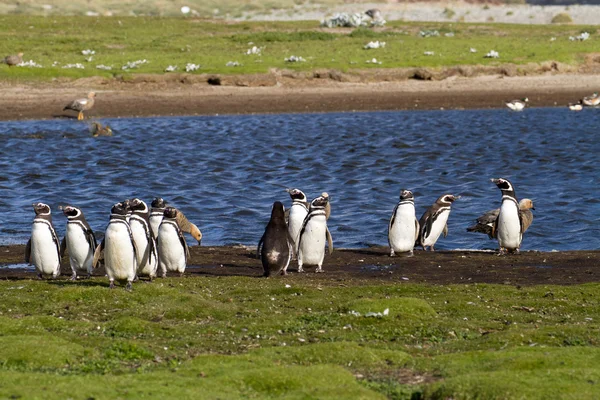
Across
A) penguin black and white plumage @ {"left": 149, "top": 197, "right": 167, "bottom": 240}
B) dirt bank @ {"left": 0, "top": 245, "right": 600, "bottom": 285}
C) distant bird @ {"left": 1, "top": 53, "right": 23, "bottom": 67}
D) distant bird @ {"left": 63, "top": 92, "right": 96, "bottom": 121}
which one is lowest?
dirt bank @ {"left": 0, "top": 245, "right": 600, "bottom": 285}

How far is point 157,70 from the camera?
43.6 metres

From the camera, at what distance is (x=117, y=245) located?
15125 mm

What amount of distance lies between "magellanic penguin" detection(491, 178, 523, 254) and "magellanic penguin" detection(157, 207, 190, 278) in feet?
19.5

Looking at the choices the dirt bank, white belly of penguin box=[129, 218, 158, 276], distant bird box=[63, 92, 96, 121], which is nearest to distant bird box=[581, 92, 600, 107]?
distant bird box=[63, 92, 96, 121]

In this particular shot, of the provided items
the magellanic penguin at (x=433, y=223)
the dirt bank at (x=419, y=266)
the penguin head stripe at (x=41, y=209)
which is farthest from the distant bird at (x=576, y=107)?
the penguin head stripe at (x=41, y=209)

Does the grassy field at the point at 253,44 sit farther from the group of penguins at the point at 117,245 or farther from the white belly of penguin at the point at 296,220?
the group of penguins at the point at 117,245

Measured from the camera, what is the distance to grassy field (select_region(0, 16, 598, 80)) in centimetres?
4531

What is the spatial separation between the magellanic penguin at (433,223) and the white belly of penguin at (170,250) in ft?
17.8

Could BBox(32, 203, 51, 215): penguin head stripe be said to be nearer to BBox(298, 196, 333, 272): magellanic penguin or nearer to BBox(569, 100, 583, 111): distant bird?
BBox(298, 196, 333, 272): magellanic penguin

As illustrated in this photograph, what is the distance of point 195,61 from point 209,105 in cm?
529

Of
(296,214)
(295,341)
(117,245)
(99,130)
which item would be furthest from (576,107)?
(295,341)

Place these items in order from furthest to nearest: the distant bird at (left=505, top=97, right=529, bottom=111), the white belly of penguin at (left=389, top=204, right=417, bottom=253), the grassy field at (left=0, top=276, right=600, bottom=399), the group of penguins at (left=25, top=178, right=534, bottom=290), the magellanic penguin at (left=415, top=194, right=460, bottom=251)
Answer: the distant bird at (left=505, top=97, right=529, bottom=111) < the magellanic penguin at (left=415, top=194, right=460, bottom=251) < the white belly of penguin at (left=389, top=204, right=417, bottom=253) < the group of penguins at (left=25, top=178, right=534, bottom=290) < the grassy field at (left=0, top=276, right=600, bottom=399)

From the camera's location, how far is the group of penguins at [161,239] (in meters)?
15.3

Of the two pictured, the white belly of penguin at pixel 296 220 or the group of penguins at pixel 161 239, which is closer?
the group of penguins at pixel 161 239
